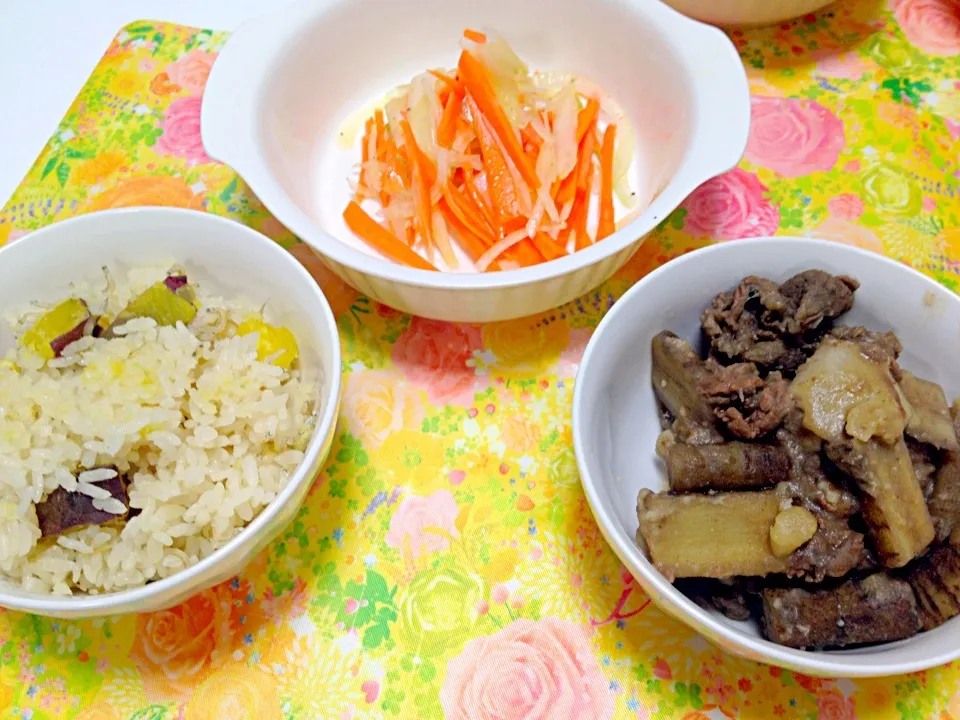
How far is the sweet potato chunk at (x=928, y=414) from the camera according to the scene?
1087 millimetres

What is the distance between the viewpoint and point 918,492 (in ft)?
3.42

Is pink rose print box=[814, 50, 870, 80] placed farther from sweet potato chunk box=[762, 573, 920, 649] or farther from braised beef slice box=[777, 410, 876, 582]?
sweet potato chunk box=[762, 573, 920, 649]

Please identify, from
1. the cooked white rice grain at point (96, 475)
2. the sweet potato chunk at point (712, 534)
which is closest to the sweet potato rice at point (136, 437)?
the cooked white rice grain at point (96, 475)

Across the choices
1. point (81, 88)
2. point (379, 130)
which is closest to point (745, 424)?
point (379, 130)

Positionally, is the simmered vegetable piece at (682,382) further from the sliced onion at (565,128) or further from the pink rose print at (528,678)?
the sliced onion at (565,128)

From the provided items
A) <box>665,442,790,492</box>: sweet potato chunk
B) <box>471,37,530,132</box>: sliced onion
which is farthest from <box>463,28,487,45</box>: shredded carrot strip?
<box>665,442,790,492</box>: sweet potato chunk

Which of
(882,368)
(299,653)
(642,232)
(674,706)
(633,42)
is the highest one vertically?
(633,42)

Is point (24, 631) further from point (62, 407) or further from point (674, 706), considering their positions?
point (674, 706)

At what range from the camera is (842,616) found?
1.01 metres

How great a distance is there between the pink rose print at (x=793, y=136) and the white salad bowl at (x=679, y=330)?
58cm

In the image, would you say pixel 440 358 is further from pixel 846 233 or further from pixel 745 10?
pixel 745 10

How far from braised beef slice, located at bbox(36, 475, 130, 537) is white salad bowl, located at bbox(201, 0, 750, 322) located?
0.54 meters

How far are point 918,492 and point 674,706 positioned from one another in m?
0.49

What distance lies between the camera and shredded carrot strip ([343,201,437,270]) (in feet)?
4.94
